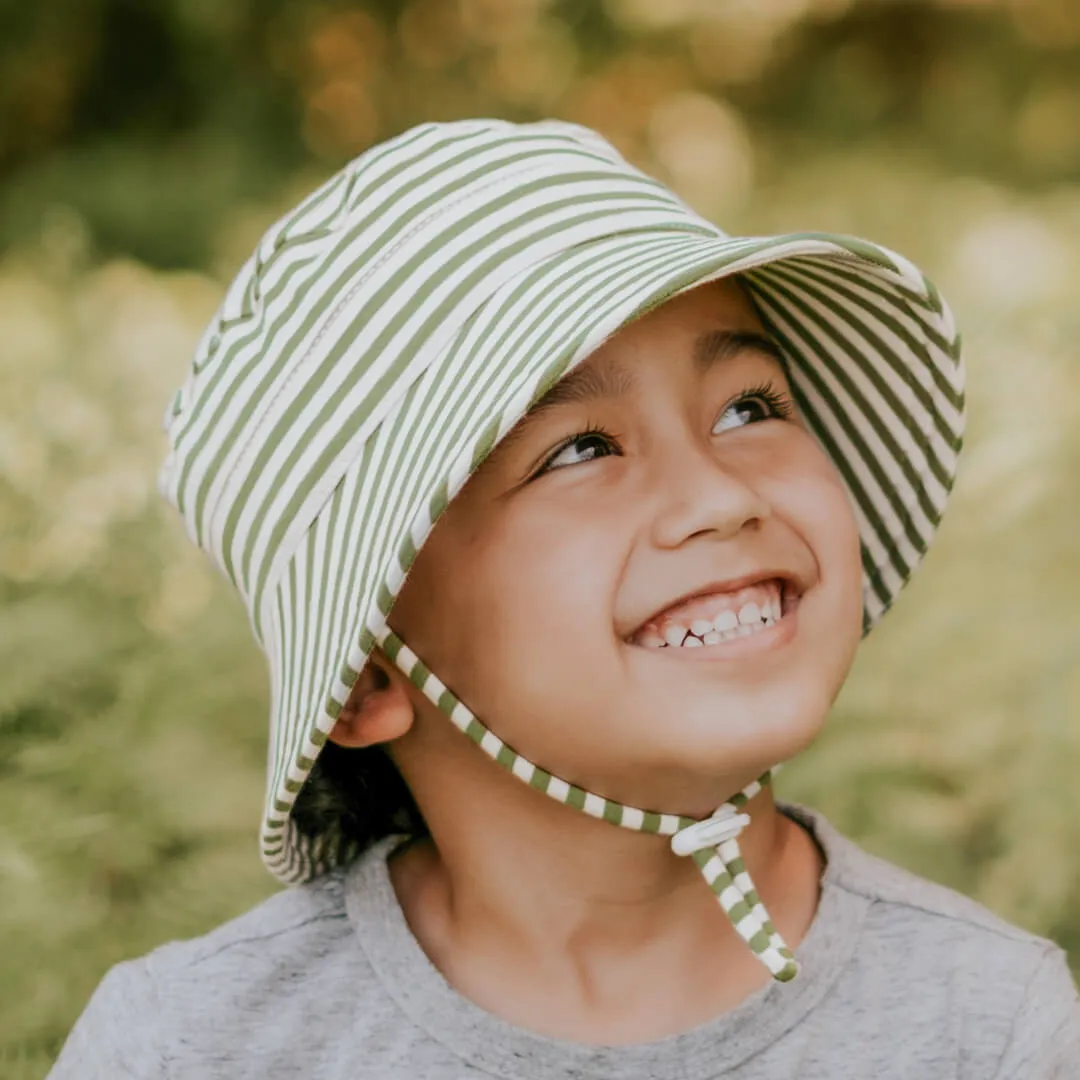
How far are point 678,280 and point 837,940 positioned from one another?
67cm

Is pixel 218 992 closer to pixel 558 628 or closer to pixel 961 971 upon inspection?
pixel 558 628

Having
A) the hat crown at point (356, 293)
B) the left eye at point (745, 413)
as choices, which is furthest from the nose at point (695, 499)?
the hat crown at point (356, 293)

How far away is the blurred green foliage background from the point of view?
78.7 inches

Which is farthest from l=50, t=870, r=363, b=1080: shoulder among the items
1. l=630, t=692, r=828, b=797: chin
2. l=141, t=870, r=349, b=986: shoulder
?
l=630, t=692, r=828, b=797: chin

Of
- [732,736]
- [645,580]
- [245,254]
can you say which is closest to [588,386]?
[645,580]

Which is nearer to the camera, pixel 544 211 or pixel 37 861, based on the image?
pixel 544 211

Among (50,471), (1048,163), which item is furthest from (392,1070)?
(1048,163)

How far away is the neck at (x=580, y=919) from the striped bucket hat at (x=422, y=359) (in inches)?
2.6

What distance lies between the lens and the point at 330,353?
1.33m

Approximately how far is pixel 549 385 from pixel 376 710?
Answer: 450 mm

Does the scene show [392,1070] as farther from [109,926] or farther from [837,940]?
[109,926]

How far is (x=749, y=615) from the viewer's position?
1.32 metres

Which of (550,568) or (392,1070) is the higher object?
(550,568)

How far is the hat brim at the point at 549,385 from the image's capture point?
118cm
